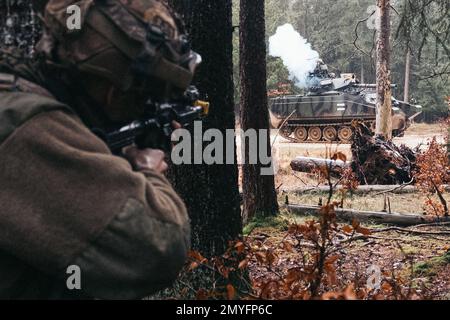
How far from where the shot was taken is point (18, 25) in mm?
2279

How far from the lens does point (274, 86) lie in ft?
125

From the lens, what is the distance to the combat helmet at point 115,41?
1.75 meters

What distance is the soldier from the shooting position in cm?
156

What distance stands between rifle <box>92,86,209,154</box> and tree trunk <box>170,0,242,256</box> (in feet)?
6.28

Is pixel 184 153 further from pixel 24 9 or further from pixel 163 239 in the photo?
pixel 163 239

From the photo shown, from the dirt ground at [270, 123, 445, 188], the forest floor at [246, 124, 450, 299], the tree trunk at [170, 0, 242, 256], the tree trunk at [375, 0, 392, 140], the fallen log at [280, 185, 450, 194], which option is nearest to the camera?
the tree trunk at [170, 0, 242, 256]

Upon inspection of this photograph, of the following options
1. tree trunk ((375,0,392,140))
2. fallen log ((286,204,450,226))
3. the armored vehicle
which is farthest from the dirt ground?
tree trunk ((375,0,392,140))

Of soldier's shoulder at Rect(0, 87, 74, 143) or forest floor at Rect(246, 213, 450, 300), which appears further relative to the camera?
forest floor at Rect(246, 213, 450, 300)

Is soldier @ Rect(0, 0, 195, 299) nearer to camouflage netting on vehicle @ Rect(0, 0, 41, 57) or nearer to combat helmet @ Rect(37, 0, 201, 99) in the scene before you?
combat helmet @ Rect(37, 0, 201, 99)

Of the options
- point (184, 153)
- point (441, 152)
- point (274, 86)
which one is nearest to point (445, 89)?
point (274, 86)

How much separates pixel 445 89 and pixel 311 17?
16.8m

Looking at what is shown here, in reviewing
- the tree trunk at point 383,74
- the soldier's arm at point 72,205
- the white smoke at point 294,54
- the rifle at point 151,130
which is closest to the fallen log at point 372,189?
the tree trunk at point 383,74

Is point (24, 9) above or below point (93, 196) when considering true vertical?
above

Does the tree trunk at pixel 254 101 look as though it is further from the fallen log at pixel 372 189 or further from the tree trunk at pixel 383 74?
the tree trunk at pixel 383 74
